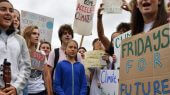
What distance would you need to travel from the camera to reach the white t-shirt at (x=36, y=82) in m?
4.61

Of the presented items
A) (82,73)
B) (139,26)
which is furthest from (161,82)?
(82,73)

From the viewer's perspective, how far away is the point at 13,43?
360 cm

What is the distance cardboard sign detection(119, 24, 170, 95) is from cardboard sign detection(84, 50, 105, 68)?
8.79ft

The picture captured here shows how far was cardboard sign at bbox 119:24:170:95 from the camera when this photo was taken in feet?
8.11

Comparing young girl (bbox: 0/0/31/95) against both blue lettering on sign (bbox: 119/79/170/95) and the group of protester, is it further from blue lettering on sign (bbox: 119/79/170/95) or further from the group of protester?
blue lettering on sign (bbox: 119/79/170/95)

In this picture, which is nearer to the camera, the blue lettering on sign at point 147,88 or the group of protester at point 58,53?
the blue lettering on sign at point 147,88

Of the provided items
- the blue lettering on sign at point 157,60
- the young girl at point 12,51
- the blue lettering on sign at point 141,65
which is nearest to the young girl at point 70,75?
the young girl at point 12,51

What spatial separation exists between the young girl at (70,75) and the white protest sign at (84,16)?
7.06ft

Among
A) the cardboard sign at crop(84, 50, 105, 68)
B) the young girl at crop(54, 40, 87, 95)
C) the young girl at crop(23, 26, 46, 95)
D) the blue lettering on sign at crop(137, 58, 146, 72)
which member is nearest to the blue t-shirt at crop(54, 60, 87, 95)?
the young girl at crop(54, 40, 87, 95)

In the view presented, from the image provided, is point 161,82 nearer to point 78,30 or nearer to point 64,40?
point 64,40

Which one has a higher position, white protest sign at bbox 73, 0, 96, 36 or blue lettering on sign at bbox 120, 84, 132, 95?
white protest sign at bbox 73, 0, 96, 36

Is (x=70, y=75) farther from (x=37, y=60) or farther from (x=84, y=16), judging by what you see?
(x=84, y=16)

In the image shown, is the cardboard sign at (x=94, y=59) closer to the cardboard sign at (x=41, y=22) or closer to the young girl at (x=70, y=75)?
the young girl at (x=70, y=75)

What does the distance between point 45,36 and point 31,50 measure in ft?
10.2
